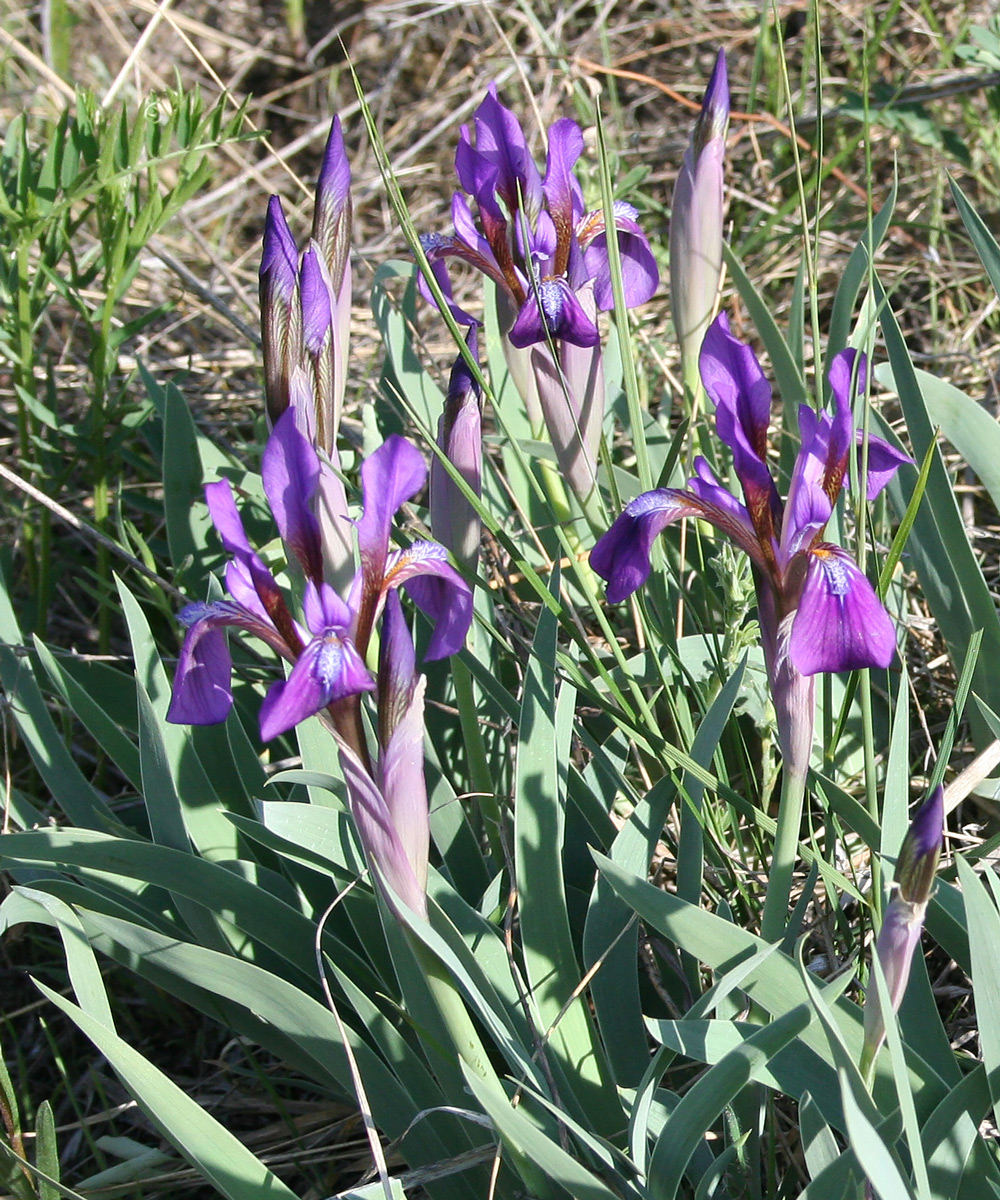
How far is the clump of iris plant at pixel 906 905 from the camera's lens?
79 cm

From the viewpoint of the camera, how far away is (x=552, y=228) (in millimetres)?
1447

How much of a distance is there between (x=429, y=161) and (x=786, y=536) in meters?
2.74

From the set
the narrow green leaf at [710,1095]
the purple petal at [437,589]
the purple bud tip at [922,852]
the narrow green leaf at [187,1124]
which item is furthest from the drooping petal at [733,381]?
the narrow green leaf at [187,1124]

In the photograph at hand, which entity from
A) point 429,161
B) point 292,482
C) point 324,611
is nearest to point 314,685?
point 324,611

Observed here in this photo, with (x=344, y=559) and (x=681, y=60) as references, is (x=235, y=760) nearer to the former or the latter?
(x=344, y=559)

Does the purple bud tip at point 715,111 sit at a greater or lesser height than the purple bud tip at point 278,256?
greater

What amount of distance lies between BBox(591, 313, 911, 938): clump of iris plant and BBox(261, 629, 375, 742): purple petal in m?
0.25

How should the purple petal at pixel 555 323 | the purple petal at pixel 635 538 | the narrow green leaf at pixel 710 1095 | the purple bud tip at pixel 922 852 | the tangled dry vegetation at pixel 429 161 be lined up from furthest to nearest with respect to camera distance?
the tangled dry vegetation at pixel 429 161
the purple petal at pixel 555 323
the purple petal at pixel 635 538
the narrow green leaf at pixel 710 1095
the purple bud tip at pixel 922 852

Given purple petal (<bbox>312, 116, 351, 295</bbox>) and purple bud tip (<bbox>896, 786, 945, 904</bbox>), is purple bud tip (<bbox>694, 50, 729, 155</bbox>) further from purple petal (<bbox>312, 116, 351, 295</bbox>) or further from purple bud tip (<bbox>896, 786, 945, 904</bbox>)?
purple bud tip (<bbox>896, 786, 945, 904</bbox>)

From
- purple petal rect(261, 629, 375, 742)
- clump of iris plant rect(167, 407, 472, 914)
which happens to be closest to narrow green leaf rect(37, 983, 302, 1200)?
clump of iris plant rect(167, 407, 472, 914)

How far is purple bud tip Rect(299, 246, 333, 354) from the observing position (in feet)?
3.37

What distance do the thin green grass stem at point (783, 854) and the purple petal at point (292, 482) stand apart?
476mm

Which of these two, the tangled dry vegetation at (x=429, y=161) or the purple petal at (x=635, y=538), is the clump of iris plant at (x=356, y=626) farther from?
the tangled dry vegetation at (x=429, y=161)

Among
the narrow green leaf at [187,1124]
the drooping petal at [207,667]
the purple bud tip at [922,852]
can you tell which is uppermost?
the drooping petal at [207,667]
